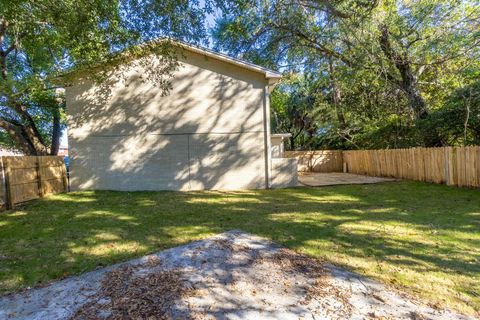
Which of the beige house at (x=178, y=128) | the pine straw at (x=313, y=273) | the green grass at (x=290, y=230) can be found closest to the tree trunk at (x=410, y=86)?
the green grass at (x=290, y=230)

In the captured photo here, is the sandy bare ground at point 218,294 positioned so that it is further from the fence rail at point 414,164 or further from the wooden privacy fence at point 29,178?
the fence rail at point 414,164

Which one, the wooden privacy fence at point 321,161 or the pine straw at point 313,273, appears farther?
the wooden privacy fence at point 321,161

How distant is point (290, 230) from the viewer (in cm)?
548

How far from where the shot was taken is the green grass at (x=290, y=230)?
369 centimetres

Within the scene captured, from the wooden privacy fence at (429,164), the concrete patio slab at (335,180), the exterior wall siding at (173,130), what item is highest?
the exterior wall siding at (173,130)

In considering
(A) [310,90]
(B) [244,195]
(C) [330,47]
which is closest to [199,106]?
(B) [244,195]

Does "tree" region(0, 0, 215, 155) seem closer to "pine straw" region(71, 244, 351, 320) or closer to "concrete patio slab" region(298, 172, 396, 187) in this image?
"pine straw" region(71, 244, 351, 320)

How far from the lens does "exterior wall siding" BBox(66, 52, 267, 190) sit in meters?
10.8

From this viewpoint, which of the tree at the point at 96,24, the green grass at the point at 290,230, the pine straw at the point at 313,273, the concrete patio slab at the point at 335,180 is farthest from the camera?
the concrete patio slab at the point at 335,180

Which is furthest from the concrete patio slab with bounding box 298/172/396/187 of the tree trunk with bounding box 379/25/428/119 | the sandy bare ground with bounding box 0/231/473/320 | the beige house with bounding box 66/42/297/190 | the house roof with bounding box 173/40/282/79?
the sandy bare ground with bounding box 0/231/473/320

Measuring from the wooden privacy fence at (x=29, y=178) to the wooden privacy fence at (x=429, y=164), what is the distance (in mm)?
13704

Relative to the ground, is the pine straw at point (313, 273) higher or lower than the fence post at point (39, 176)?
lower

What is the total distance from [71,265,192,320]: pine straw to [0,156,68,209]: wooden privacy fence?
6.43m

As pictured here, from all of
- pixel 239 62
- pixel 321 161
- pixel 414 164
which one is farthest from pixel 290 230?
pixel 321 161
